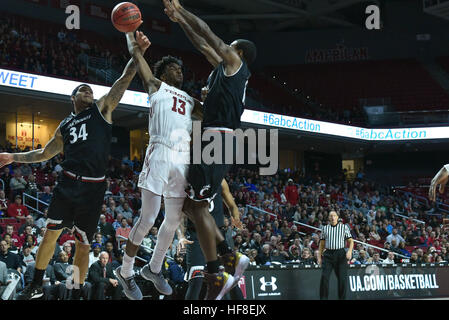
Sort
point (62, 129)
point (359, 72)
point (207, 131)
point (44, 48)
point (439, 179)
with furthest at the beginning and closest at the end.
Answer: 1. point (359, 72)
2. point (44, 48)
3. point (62, 129)
4. point (207, 131)
5. point (439, 179)

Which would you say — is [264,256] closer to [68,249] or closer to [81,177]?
[68,249]

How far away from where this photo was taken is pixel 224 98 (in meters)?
5.70

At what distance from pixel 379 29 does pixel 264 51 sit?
6.34 metres

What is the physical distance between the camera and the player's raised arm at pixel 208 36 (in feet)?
18.2

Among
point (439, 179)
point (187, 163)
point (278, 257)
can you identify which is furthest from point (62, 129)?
point (278, 257)

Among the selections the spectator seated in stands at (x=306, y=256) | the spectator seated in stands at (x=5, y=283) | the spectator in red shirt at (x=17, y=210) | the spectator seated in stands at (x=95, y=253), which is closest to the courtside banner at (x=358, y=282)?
the spectator seated in stands at (x=306, y=256)

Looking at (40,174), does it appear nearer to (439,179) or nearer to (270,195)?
(270,195)

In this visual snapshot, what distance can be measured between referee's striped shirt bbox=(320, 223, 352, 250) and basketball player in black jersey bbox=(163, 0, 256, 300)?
21.9 ft

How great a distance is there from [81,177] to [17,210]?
25.8ft

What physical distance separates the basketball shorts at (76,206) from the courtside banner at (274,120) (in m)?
12.0

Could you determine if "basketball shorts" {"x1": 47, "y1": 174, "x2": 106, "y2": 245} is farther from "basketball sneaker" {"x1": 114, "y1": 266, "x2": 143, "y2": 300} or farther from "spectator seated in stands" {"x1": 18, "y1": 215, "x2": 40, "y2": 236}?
"spectator seated in stands" {"x1": 18, "y1": 215, "x2": 40, "y2": 236}

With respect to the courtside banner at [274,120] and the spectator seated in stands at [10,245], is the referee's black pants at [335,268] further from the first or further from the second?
the courtside banner at [274,120]

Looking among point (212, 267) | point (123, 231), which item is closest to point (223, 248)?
point (212, 267)

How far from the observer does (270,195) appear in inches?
842
